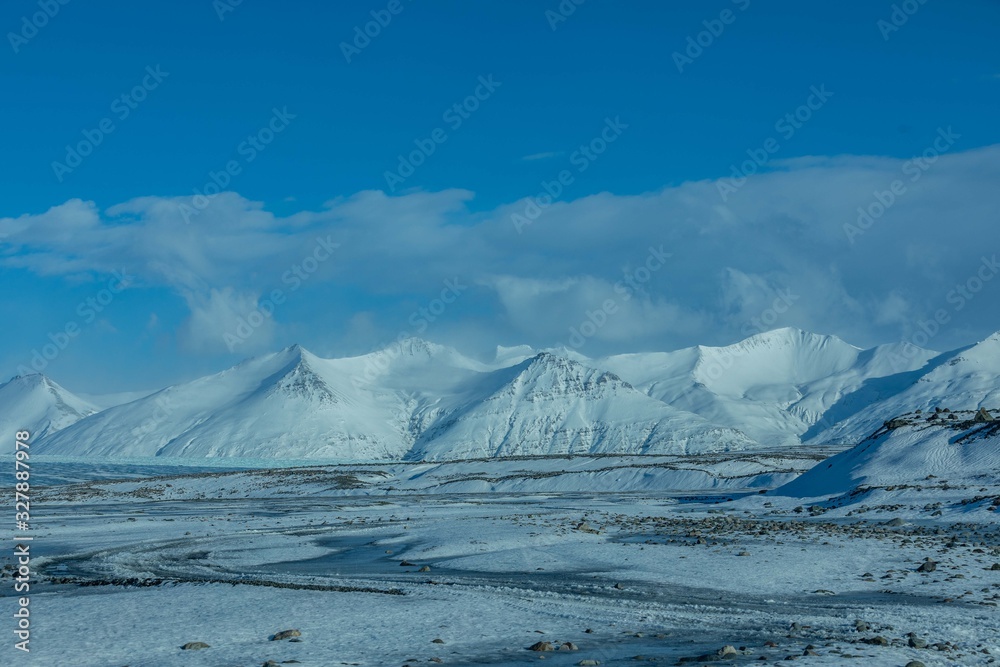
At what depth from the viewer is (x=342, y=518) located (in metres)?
55.7

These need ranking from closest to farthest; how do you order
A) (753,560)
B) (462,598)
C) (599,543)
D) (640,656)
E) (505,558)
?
1. (640,656)
2. (462,598)
3. (753,560)
4. (505,558)
5. (599,543)

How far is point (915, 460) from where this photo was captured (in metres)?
57.5

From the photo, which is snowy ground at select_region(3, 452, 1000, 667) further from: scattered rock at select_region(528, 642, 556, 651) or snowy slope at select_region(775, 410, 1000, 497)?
snowy slope at select_region(775, 410, 1000, 497)

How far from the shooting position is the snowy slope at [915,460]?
2153 inches

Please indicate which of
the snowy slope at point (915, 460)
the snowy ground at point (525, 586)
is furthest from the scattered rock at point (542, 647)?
the snowy slope at point (915, 460)

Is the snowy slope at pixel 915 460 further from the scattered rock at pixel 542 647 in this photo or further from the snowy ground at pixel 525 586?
the scattered rock at pixel 542 647

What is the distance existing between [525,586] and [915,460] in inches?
1572

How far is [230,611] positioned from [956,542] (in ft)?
82.0

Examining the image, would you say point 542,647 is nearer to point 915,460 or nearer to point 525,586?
point 525,586

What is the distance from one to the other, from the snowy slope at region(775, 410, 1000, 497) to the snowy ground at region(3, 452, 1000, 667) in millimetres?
5418

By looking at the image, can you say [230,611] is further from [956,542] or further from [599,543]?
[956,542]

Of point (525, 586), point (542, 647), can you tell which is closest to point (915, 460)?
point (525, 586)

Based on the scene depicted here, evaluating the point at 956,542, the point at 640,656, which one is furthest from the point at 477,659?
the point at 956,542

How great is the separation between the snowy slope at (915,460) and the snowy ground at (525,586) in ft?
17.8
